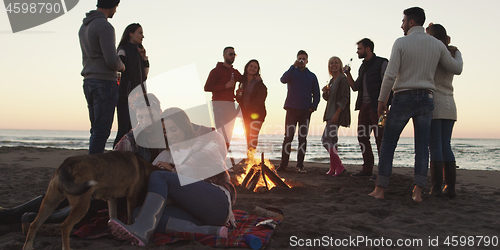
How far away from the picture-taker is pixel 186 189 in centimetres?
249

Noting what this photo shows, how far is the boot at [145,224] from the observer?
2.15 metres

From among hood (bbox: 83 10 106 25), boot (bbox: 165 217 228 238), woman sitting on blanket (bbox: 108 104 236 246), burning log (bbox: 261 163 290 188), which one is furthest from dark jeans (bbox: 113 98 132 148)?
burning log (bbox: 261 163 290 188)

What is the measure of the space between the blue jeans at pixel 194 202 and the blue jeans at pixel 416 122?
8.21 ft

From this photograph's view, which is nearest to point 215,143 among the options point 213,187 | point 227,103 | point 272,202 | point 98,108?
point 213,187

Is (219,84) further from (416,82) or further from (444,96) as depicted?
(444,96)

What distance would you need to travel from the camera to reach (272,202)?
168 inches

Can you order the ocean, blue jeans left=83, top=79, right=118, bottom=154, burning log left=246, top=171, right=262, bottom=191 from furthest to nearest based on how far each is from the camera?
the ocean < burning log left=246, top=171, right=262, bottom=191 < blue jeans left=83, top=79, right=118, bottom=154

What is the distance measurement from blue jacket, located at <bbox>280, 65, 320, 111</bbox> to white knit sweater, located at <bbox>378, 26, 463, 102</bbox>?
9.06 feet

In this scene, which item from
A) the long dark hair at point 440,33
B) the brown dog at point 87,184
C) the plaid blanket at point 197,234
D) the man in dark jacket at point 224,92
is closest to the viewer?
the brown dog at point 87,184

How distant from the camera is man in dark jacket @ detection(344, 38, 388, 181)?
18.0 ft

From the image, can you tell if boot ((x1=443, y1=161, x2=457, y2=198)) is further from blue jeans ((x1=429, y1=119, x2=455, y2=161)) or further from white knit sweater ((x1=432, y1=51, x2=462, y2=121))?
white knit sweater ((x1=432, y1=51, x2=462, y2=121))

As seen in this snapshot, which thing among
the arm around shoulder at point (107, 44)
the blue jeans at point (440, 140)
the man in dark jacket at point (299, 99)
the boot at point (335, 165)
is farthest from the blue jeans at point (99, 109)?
the boot at point (335, 165)

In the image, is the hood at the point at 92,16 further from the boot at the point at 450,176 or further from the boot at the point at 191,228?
the boot at the point at 450,176

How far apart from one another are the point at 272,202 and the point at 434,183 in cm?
224
